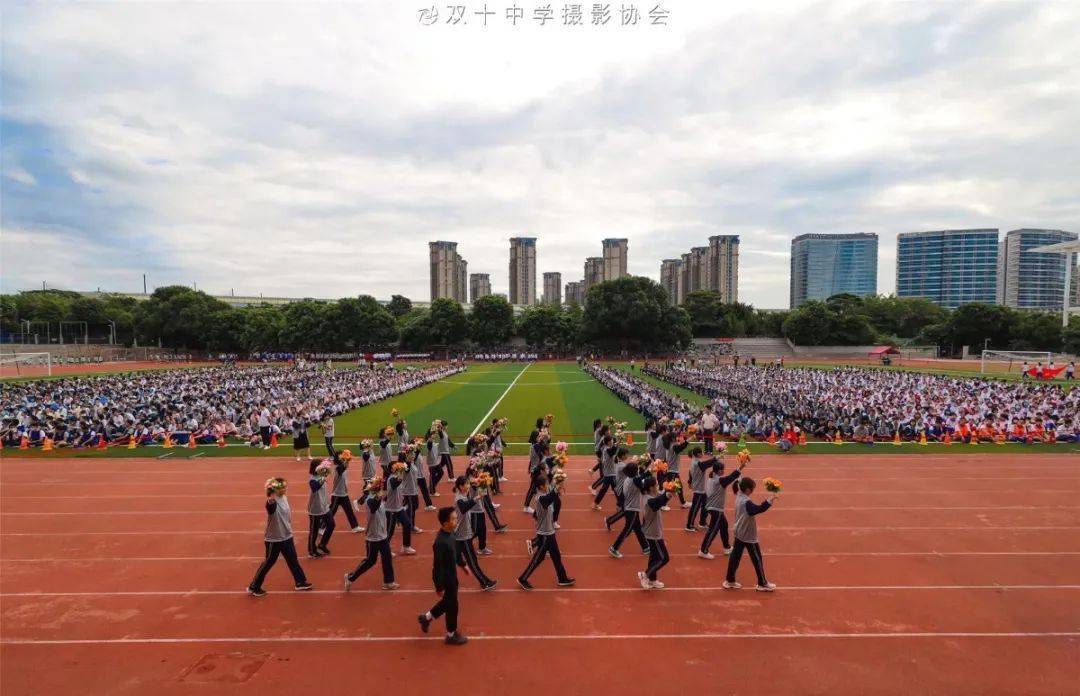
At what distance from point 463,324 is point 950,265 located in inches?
5160

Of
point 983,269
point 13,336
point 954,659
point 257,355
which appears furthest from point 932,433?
point 983,269

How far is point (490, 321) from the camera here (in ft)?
257

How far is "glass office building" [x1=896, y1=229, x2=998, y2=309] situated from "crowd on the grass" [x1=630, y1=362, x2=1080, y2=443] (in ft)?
446

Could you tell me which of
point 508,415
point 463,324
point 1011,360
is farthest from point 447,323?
point 1011,360

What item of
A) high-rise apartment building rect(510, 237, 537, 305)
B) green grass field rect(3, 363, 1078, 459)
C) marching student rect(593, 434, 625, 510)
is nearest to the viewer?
marching student rect(593, 434, 625, 510)

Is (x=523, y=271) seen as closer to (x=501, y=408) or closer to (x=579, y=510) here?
(x=501, y=408)

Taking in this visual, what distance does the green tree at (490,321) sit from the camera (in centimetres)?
7844

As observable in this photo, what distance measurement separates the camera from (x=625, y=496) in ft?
30.5

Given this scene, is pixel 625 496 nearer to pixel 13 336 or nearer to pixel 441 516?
pixel 441 516

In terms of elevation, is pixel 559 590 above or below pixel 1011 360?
below

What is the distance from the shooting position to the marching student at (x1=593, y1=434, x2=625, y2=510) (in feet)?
38.4

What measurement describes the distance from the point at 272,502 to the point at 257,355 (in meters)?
77.3

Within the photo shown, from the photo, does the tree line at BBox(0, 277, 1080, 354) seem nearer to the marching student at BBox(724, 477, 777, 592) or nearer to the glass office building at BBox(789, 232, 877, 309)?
the marching student at BBox(724, 477, 777, 592)

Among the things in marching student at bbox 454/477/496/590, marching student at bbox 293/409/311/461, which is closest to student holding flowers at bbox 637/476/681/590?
marching student at bbox 454/477/496/590
